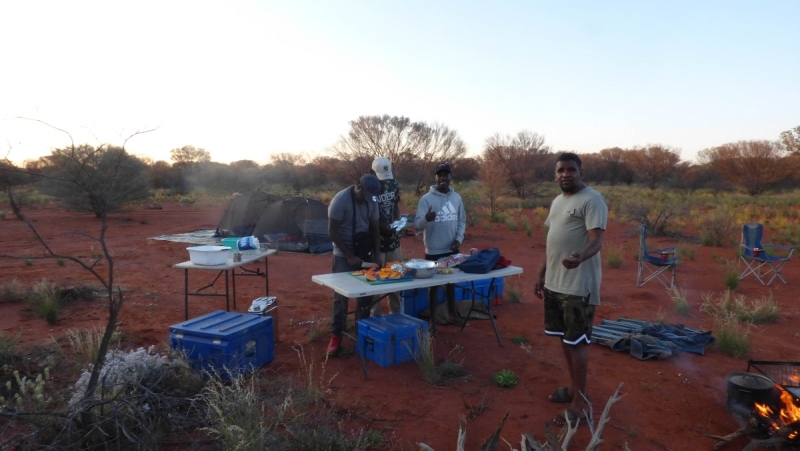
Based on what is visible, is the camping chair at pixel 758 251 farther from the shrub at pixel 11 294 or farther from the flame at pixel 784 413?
the shrub at pixel 11 294

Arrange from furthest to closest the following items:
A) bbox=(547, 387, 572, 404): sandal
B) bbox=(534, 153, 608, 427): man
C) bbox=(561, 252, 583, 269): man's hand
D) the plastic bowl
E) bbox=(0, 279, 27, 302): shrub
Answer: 1. bbox=(0, 279, 27, 302): shrub
2. the plastic bowl
3. bbox=(547, 387, 572, 404): sandal
4. bbox=(534, 153, 608, 427): man
5. bbox=(561, 252, 583, 269): man's hand

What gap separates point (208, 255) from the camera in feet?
15.9

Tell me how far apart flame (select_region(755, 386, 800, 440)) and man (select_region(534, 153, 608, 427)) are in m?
1.09

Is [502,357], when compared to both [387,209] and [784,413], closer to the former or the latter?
[387,209]

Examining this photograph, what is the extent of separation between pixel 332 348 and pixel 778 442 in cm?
333

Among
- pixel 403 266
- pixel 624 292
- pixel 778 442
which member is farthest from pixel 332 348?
pixel 624 292

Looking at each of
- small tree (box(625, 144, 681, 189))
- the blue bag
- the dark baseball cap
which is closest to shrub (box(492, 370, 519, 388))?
the blue bag

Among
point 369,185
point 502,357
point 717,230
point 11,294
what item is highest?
point 369,185

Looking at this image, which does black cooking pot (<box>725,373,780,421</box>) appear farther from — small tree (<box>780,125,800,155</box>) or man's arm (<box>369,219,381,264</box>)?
small tree (<box>780,125,800,155</box>)

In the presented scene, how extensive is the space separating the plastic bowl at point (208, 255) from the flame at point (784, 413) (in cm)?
447

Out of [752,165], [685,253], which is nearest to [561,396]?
[685,253]

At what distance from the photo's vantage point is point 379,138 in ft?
97.2

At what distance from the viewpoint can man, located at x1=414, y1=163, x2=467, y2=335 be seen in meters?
5.24

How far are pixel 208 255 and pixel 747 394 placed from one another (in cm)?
450
